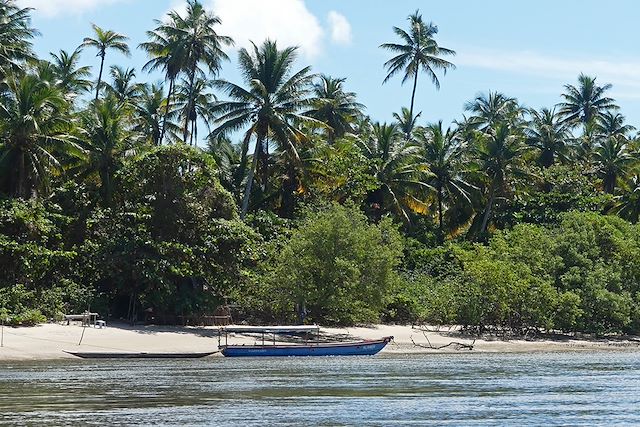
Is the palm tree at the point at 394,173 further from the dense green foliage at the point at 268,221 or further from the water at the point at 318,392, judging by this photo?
the water at the point at 318,392

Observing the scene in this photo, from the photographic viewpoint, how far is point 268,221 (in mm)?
54406

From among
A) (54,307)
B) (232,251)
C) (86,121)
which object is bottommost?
(54,307)

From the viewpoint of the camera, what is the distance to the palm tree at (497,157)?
66.2 m

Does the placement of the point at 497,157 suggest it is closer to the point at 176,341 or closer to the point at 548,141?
the point at 548,141

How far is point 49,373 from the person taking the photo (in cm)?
3148

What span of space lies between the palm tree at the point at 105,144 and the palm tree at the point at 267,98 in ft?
23.5

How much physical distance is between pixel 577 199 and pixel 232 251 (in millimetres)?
28373

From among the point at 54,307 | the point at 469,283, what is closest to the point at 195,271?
the point at 54,307

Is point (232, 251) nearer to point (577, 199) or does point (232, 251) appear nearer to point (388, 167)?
point (388, 167)

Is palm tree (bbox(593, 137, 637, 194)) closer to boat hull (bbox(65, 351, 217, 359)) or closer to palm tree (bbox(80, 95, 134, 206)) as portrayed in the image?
palm tree (bbox(80, 95, 134, 206))

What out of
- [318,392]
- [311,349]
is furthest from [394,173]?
[318,392]

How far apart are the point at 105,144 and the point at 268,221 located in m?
10.2

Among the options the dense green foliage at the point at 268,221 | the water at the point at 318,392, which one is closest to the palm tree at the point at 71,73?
the dense green foliage at the point at 268,221

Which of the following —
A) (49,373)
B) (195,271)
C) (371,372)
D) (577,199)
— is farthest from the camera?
(577,199)
